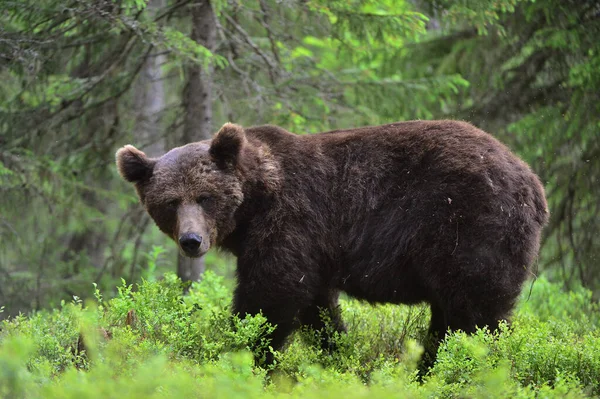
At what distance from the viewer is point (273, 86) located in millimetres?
10000

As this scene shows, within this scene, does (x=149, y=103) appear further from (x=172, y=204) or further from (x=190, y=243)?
(x=190, y=243)

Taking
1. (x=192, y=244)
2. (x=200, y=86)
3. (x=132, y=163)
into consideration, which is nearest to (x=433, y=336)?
(x=192, y=244)

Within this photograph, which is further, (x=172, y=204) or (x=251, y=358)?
(x=172, y=204)

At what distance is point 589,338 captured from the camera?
210 inches

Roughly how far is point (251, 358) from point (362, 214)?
2.40 metres

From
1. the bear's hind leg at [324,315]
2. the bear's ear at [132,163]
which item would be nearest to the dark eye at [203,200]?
the bear's ear at [132,163]

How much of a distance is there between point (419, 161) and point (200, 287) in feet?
11.9

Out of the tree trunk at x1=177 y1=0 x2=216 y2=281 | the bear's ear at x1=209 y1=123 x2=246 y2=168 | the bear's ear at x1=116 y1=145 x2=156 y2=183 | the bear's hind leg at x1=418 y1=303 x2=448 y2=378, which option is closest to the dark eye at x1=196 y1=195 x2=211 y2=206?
the bear's ear at x1=209 y1=123 x2=246 y2=168

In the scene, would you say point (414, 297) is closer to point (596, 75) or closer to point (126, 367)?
point (126, 367)

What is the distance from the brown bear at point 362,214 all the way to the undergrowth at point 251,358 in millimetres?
440

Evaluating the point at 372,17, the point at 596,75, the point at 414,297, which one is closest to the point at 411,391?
the point at 414,297

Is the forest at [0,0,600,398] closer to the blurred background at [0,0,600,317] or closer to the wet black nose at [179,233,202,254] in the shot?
the blurred background at [0,0,600,317]

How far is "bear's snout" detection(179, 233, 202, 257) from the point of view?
5.76 m

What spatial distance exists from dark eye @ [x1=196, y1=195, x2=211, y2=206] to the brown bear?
0.04 ft
